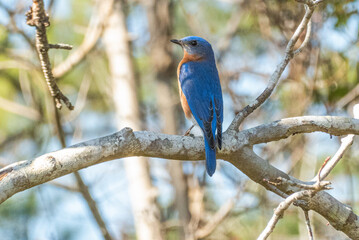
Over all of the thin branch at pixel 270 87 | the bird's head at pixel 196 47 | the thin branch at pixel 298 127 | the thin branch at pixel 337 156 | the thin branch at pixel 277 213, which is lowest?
the thin branch at pixel 277 213

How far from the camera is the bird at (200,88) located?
529 cm

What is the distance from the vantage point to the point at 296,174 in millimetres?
8195

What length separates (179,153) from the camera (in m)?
3.78

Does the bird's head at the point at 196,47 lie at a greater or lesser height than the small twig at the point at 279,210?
greater

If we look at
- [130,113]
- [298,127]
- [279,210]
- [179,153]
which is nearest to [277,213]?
[279,210]

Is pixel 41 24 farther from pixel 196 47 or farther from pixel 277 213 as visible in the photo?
pixel 196 47

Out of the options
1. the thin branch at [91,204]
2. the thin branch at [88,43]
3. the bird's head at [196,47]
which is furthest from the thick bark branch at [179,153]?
the thin branch at [88,43]

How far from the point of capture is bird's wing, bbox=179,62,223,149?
529cm

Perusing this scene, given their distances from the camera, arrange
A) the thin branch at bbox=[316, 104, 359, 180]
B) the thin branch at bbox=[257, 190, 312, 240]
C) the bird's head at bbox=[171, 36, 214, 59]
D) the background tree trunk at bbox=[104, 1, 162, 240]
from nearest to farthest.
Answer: the thin branch at bbox=[257, 190, 312, 240], the thin branch at bbox=[316, 104, 359, 180], the bird's head at bbox=[171, 36, 214, 59], the background tree trunk at bbox=[104, 1, 162, 240]

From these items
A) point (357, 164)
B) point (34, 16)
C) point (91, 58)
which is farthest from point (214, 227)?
point (34, 16)

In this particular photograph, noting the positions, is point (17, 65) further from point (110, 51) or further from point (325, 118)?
point (325, 118)

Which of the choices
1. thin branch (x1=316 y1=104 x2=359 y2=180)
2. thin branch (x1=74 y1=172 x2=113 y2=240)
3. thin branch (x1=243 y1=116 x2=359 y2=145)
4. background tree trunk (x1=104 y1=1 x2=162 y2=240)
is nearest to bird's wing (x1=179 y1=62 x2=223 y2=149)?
thin branch (x1=243 y1=116 x2=359 y2=145)

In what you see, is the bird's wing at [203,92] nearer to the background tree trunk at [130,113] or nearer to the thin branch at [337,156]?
the thin branch at [337,156]

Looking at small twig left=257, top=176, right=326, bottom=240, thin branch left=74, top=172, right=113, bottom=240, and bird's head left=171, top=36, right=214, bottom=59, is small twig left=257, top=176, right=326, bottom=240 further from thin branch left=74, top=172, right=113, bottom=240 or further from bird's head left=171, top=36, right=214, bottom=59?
bird's head left=171, top=36, right=214, bottom=59
